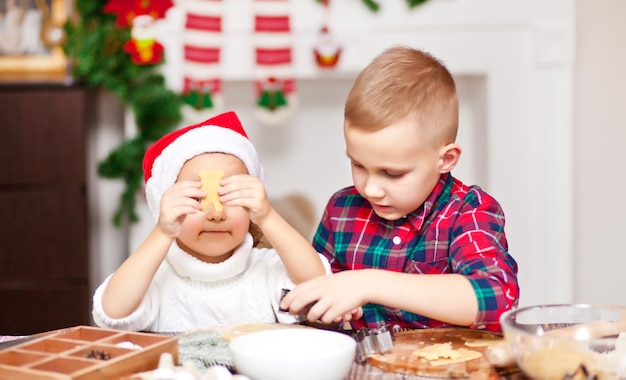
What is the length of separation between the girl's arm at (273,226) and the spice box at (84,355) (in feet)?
1.04

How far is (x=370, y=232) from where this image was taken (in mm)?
1404

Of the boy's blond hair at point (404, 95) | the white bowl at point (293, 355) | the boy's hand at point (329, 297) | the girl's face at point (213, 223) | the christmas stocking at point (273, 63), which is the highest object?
the christmas stocking at point (273, 63)

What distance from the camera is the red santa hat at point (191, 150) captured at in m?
1.30

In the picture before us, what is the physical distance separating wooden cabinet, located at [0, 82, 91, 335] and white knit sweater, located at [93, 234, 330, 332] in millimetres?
1684

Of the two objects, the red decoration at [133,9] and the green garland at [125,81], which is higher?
the red decoration at [133,9]

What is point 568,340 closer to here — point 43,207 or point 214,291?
point 214,291

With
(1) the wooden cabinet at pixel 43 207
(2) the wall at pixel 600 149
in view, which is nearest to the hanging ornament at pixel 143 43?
(1) the wooden cabinet at pixel 43 207

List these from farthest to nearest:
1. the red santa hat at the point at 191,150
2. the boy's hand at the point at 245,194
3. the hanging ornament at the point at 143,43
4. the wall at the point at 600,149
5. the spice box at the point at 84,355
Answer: the wall at the point at 600,149 < the hanging ornament at the point at 143,43 < the red santa hat at the point at 191,150 < the boy's hand at the point at 245,194 < the spice box at the point at 84,355

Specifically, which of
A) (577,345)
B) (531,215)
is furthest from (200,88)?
(577,345)

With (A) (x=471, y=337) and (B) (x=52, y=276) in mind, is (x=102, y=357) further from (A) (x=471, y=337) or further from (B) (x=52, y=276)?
(B) (x=52, y=276)

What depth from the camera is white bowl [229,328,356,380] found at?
83 cm

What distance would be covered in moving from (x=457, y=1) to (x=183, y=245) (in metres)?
1.95

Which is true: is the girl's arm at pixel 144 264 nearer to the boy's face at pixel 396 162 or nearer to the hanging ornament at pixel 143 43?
the boy's face at pixel 396 162

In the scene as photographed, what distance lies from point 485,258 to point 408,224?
0.70 feet
